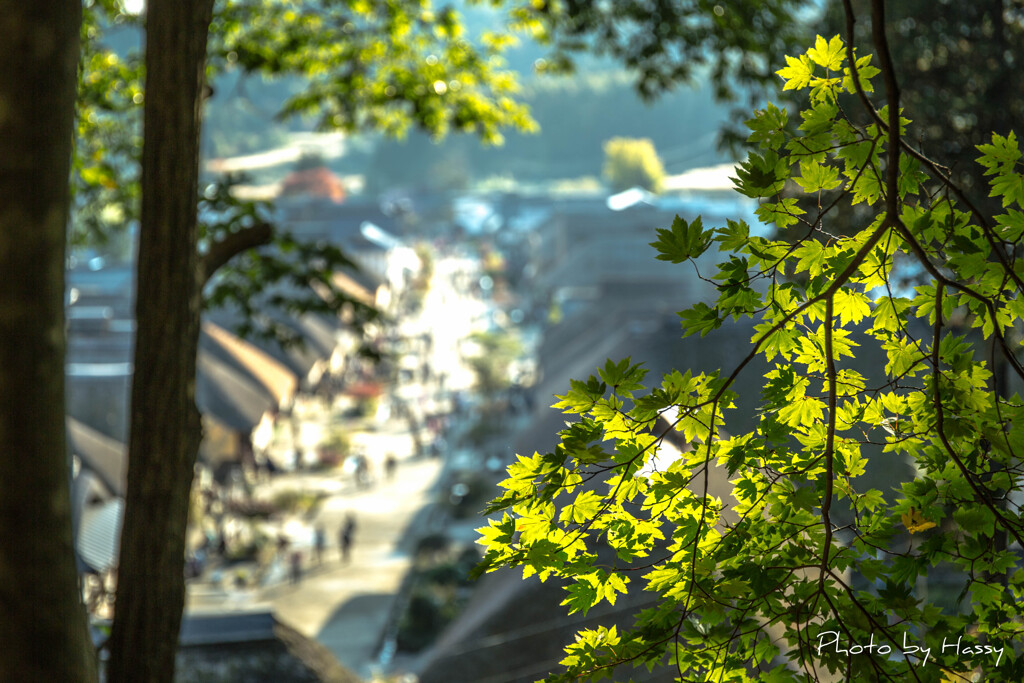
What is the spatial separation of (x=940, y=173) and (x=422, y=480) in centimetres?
2691

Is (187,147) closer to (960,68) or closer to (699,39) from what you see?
(699,39)

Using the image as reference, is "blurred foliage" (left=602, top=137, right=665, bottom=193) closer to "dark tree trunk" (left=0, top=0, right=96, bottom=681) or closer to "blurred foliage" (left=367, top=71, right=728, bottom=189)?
"blurred foliage" (left=367, top=71, right=728, bottom=189)

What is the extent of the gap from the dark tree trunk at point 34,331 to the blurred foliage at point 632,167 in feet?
193

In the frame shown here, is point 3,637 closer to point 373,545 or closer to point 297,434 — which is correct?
point 373,545

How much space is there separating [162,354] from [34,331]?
1287mm

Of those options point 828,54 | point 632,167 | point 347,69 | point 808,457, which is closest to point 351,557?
point 347,69

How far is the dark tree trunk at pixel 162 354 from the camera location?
11.4ft

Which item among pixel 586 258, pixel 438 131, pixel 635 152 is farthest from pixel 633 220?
pixel 635 152

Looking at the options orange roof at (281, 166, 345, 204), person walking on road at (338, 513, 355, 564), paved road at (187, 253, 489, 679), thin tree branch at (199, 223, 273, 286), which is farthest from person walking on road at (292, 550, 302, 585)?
orange roof at (281, 166, 345, 204)

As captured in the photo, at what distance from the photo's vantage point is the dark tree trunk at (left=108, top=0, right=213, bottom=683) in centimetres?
349

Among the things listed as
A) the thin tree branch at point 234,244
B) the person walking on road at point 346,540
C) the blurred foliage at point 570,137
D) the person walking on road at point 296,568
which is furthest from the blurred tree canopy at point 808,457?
the blurred foliage at point 570,137

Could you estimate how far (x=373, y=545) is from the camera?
22281mm

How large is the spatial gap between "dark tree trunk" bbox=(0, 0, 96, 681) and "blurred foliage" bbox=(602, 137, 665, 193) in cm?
5883

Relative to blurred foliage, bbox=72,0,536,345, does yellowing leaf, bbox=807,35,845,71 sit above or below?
below
